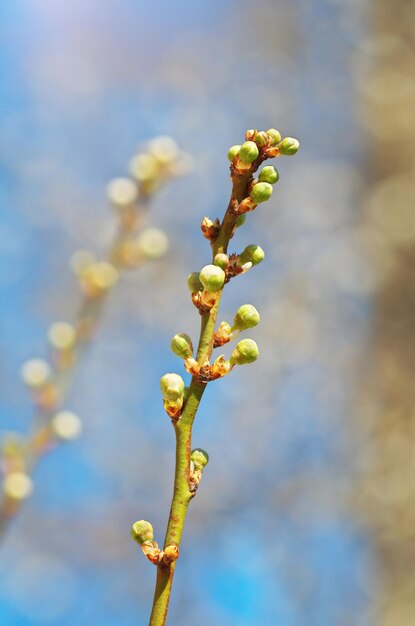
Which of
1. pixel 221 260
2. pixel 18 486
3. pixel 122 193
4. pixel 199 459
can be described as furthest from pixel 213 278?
pixel 122 193

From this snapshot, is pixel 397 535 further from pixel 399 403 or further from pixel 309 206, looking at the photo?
pixel 309 206

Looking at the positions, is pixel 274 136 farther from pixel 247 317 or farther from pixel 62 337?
pixel 62 337

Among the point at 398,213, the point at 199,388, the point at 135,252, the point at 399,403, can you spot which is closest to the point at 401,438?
the point at 399,403

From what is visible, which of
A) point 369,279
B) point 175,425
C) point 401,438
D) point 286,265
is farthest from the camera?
point 286,265

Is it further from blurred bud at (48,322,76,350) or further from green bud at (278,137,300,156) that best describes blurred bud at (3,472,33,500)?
green bud at (278,137,300,156)

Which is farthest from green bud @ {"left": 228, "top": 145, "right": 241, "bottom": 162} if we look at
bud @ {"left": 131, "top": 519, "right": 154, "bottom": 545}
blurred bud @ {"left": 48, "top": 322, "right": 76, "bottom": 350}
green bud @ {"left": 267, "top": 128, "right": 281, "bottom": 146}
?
blurred bud @ {"left": 48, "top": 322, "right": 76, "bottom": 350}

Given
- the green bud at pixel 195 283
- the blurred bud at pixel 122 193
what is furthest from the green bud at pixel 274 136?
the blurred bud at pixel 122 193
